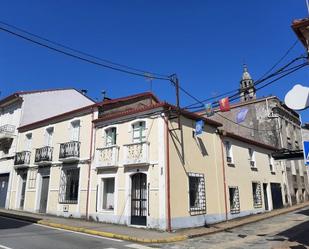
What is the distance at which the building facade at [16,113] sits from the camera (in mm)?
24781

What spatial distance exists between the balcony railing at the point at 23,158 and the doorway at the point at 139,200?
1088 centimetres

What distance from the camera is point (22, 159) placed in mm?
22797

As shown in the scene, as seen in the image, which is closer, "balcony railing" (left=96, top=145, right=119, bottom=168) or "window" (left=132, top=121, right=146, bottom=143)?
"window" (left=132, top=121, right=146, bottom=143)

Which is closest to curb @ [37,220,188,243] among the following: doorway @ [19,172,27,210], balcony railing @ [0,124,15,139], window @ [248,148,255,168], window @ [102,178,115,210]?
window @ [102,178,115,210]

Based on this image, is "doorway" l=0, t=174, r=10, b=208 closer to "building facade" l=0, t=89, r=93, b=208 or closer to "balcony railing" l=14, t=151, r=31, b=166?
"building facade" l=0, t=89, r=93, b=208

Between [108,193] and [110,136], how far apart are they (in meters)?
3.24

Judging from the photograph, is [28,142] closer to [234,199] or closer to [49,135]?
[49,135]

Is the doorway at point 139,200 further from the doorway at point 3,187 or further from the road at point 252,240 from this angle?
the doorway at point 3,187

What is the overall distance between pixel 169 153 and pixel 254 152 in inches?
439

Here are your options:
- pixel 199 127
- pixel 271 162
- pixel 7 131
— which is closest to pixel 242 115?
pixel 271 162

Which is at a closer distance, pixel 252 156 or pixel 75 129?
pixel 75 129

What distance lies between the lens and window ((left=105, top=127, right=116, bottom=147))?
17375 mm

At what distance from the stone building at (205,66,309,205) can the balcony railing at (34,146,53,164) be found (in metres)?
18.9

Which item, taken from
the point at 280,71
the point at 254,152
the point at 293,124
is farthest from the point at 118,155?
the point at 293,124
